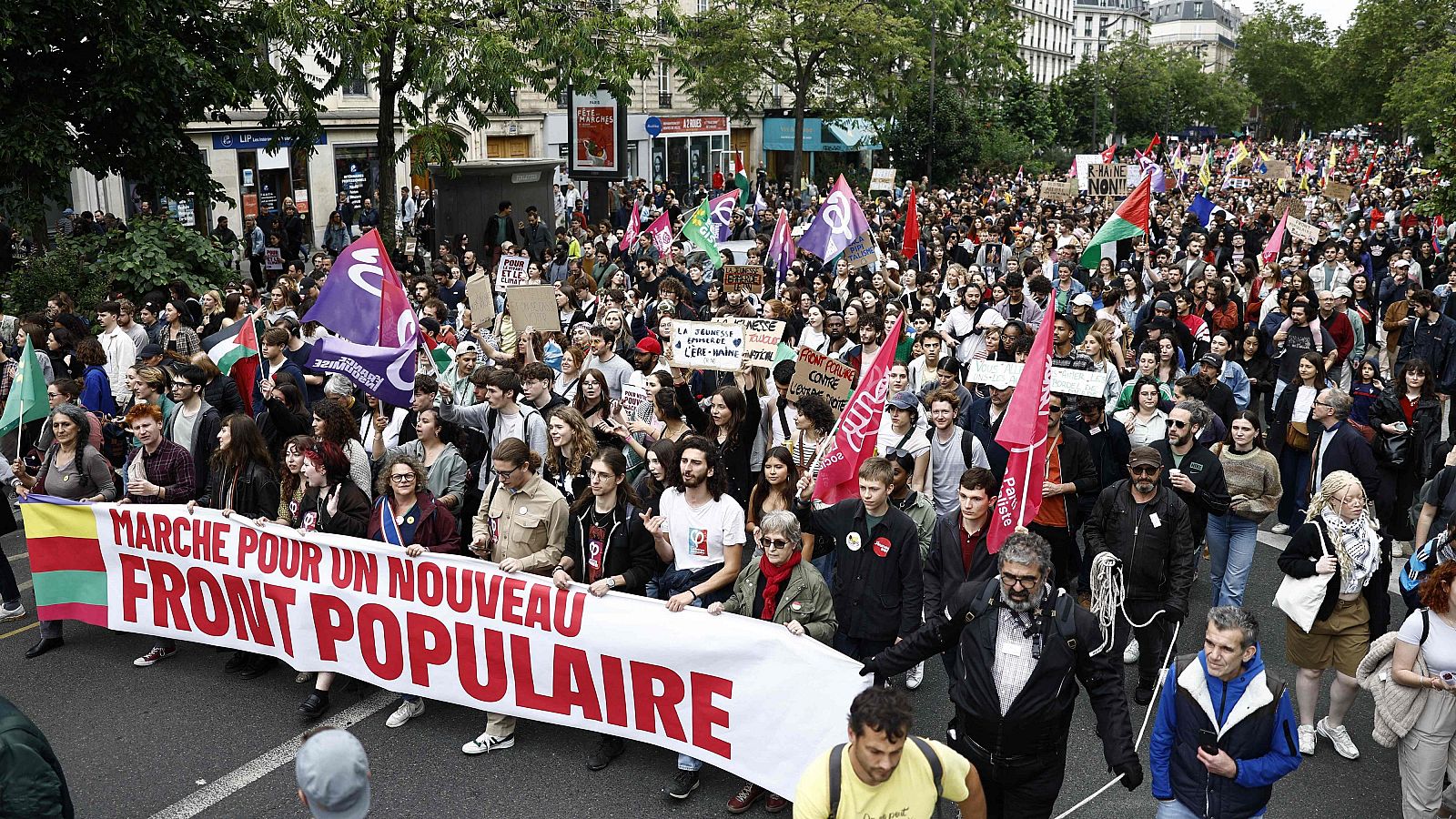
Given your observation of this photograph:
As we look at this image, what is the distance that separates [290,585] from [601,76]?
49.5 ft

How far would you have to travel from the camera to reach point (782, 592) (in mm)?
5824

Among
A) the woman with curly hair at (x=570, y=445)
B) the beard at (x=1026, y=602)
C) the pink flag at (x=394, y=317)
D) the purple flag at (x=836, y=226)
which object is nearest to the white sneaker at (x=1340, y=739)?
the beard at (x=1026, y=602)

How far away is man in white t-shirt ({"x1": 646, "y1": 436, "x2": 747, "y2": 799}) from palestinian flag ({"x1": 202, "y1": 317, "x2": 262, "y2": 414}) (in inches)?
183

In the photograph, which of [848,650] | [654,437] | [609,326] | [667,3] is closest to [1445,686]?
[848,650]

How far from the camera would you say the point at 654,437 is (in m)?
8.39

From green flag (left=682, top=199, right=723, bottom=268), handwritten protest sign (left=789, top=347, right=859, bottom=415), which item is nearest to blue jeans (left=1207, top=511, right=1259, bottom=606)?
handwritten protest sign (left=789, top=347, right=859, bottom=415)

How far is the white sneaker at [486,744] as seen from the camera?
6395 mm

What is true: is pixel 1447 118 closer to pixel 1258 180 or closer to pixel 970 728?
pixel 970 728

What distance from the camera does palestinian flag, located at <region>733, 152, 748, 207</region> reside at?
30.8 meters

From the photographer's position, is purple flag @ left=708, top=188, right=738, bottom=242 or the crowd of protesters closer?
the crowd of protesters

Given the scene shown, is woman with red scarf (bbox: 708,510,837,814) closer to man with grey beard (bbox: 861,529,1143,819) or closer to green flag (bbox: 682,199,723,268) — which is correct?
man with grey beard (bbox: 861,529,1143,819)

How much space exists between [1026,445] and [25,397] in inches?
267

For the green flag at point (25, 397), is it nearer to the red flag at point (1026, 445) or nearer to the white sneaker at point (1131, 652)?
the red flag at point (1026, 445)

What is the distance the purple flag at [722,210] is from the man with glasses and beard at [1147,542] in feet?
41.9
